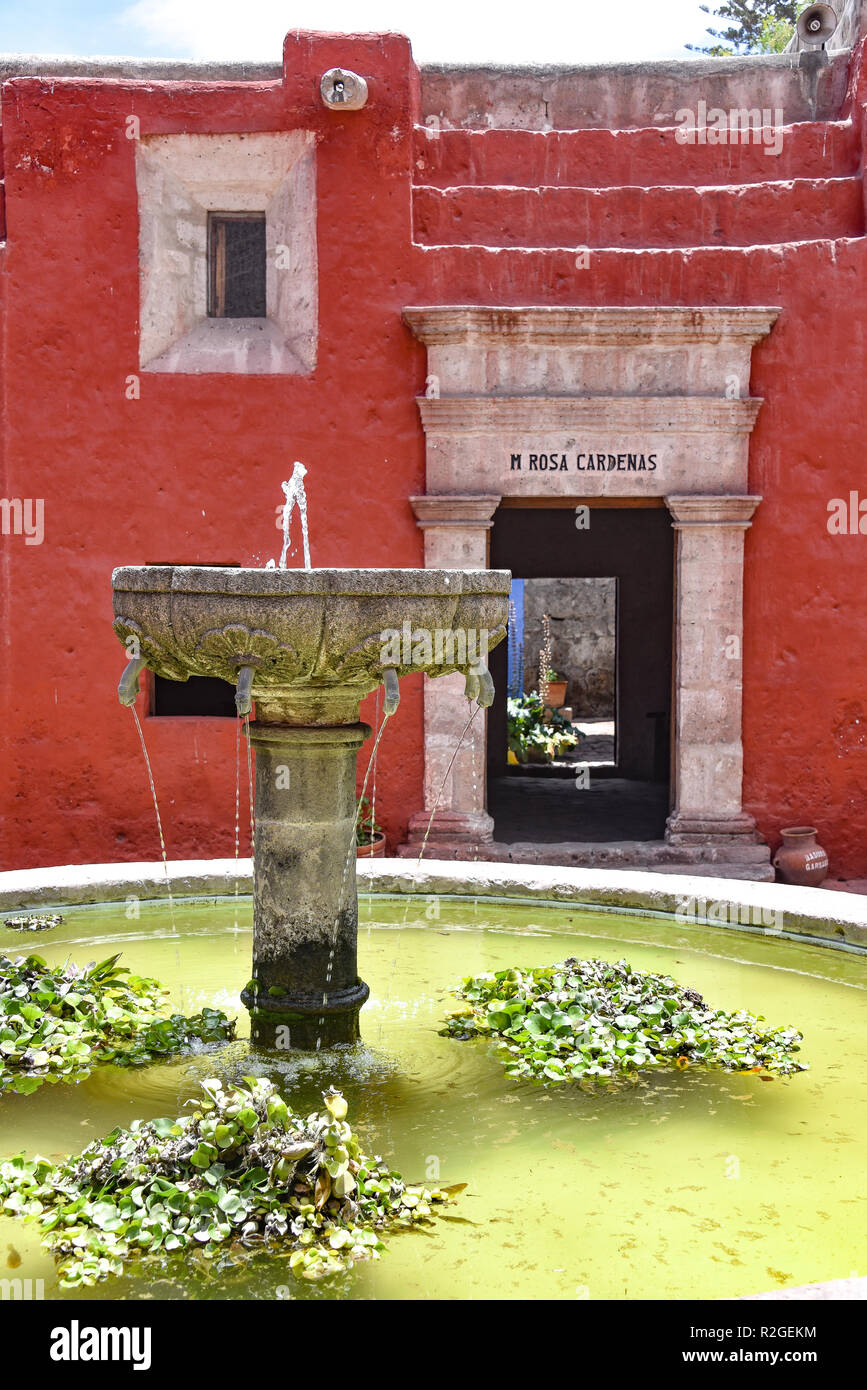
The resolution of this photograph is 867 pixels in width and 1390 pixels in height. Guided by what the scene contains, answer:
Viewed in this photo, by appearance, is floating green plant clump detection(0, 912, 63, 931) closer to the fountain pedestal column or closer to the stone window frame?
the fountain pedestal column

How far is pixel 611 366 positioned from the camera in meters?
8.43

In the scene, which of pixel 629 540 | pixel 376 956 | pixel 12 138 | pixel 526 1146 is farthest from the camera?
pixel 629 540

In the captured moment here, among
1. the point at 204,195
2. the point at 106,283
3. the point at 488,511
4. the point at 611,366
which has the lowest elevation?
the point at 488,511

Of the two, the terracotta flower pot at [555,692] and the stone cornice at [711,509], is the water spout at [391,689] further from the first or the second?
the terracotta flower pot at [555,692]

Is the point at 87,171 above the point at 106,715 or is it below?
above

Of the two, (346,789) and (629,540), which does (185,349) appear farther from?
(629,540)

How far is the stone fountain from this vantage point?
3.50 meters

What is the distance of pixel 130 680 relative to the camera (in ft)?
12.4

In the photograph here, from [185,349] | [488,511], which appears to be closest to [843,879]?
[488,511]

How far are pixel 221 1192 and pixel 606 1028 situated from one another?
4.81 ft

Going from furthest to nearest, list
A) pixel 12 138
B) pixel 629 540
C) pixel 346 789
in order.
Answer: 1. pixel 629 540
2. pixel 12 138
3. pixel 346 789

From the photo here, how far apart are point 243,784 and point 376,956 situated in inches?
143

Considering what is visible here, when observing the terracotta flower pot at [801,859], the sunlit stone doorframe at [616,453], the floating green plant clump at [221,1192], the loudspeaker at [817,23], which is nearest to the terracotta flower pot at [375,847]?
the sunlit stone doorframe at [616,453]

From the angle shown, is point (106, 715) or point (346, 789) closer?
point (346, 789)
